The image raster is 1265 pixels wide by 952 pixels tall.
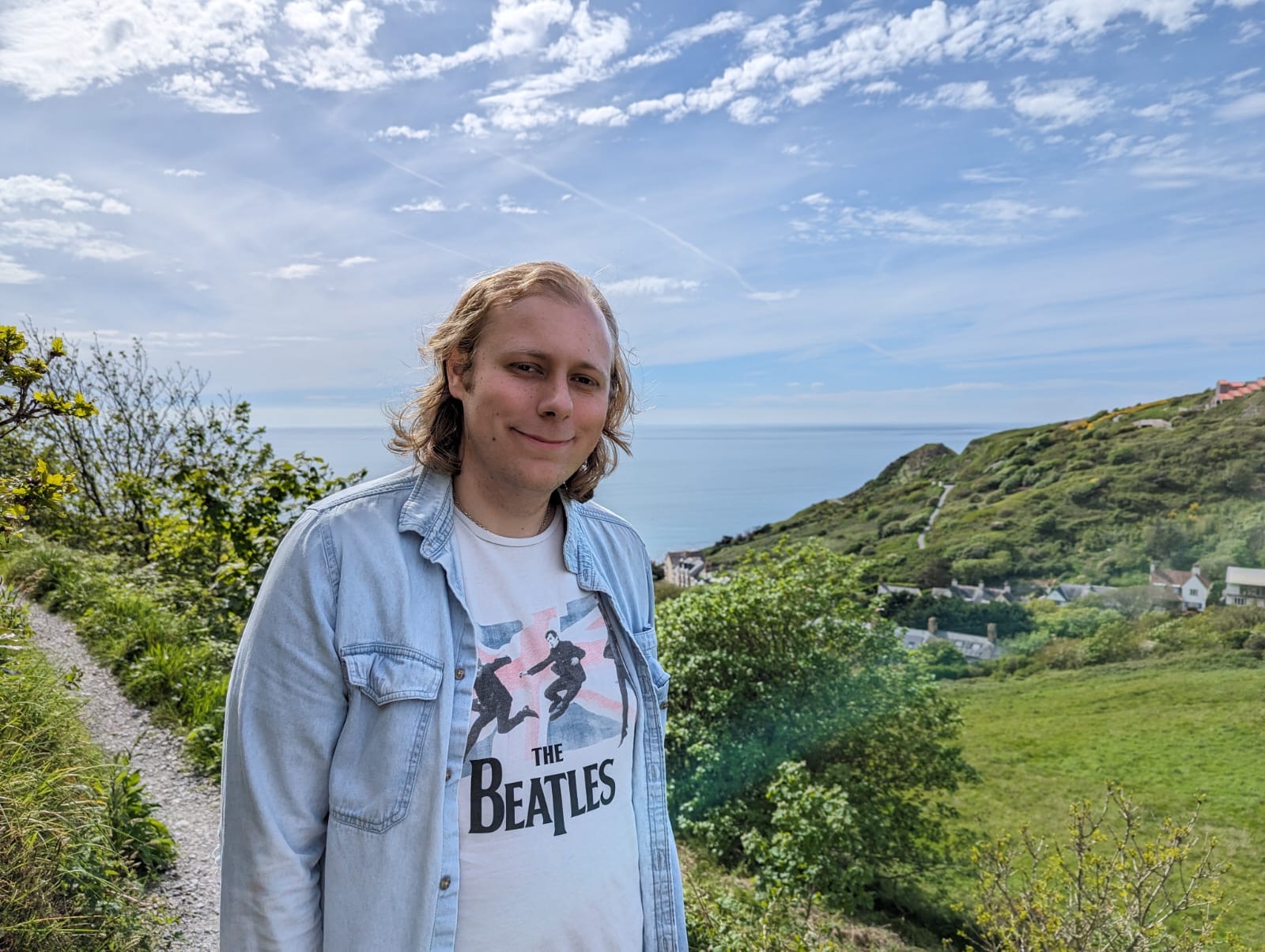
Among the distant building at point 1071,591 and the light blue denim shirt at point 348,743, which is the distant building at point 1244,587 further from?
the light blue denim shirt at point 348,743

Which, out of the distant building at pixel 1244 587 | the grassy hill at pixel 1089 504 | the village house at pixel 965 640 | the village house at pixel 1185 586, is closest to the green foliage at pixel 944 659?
the village house at pixel 965 640

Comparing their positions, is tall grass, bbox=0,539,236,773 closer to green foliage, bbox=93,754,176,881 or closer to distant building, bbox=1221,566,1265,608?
green foliage, bbox=93,754,176,881

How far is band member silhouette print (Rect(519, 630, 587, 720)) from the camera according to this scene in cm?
132

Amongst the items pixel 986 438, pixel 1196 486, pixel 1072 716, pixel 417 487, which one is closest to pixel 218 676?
pixel 417 487

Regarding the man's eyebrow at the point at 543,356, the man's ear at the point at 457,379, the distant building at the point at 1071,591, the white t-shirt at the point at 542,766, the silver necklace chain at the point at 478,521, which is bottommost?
the distant building at the point at 1071,591

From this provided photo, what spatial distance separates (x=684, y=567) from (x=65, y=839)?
652 cm

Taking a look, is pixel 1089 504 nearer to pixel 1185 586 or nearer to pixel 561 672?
pixel 1185 586

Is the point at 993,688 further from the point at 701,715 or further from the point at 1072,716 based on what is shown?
the point at 701,715

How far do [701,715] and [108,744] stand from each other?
3801 millimetres

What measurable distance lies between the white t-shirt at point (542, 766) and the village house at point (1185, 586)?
5.59 m

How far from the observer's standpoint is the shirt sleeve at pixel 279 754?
1.10 meters

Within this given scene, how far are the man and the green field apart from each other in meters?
4.07

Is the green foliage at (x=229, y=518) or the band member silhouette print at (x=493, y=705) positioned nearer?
the band member silhouette print at (x=493, y=705)

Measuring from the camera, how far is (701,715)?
5.82 metres
